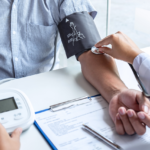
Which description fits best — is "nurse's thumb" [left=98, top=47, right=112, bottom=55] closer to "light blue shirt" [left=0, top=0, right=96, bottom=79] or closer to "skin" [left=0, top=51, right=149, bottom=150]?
"skin" [left=0, top=51, right=149, bottom=150]

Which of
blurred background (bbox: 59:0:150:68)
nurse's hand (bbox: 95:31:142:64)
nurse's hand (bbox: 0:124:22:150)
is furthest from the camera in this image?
blurred background (bbox: 59:0:150:68)

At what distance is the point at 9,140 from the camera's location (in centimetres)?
57

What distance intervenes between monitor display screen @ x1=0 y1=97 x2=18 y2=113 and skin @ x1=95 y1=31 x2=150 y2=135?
1.00ft

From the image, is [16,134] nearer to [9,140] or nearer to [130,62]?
[9,140]

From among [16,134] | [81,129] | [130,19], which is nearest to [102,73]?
[81,129]

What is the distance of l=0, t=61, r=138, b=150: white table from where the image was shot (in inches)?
30.9

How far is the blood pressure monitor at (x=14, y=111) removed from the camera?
2.05ft

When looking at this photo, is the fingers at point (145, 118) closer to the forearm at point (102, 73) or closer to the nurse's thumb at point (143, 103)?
the nurse's thumb at point (143, 103)

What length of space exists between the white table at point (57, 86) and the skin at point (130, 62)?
4.7 inches

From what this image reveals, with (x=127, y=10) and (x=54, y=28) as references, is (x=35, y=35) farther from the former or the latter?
(x=127, y=10)

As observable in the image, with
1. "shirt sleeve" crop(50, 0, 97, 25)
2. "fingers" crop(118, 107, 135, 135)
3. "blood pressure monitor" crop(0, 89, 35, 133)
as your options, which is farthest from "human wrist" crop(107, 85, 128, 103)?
"shirt sleeve" crop(50, 0, 97, 25)

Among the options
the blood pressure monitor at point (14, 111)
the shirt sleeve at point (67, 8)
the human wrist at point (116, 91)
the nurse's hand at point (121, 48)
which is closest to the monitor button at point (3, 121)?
the blood pressure monitor at point (14, 111)

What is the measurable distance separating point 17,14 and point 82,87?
1.68 ft

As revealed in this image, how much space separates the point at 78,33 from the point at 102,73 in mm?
229
